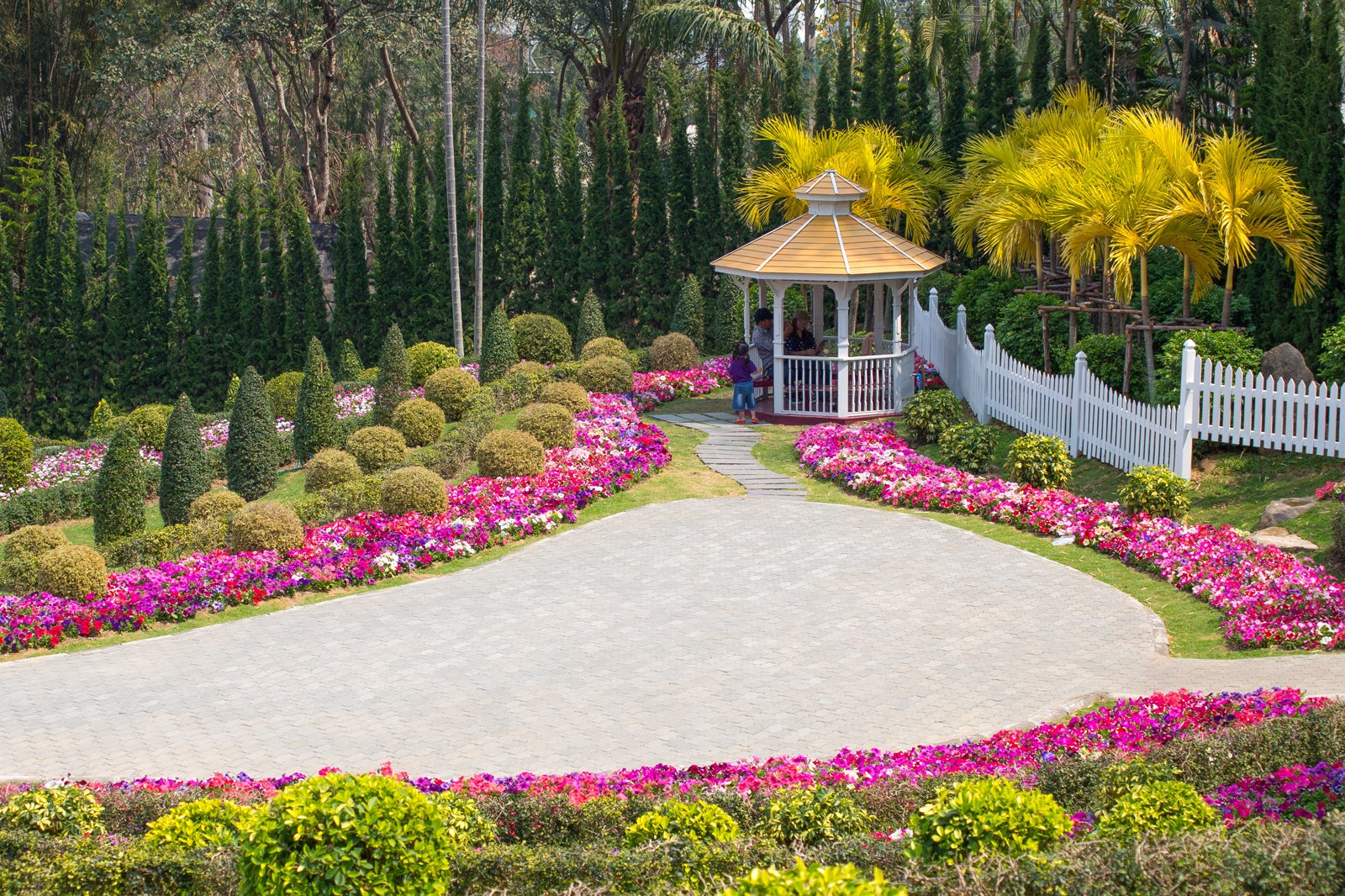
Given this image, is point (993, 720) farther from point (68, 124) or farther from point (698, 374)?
point (68, 124)

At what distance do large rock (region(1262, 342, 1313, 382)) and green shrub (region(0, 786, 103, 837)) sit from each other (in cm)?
1291

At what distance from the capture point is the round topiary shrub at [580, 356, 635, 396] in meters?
20.9

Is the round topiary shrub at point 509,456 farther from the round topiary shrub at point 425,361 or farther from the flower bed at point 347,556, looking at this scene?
the round topiary shrub at point 425,361

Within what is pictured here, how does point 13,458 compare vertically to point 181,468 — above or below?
below

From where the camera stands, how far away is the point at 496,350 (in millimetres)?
22812

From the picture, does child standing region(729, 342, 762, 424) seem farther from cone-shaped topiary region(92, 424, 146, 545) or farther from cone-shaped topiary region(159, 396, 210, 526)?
cone-shaped topiary region(92, 424, 146, 545)

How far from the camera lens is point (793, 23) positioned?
4578cm

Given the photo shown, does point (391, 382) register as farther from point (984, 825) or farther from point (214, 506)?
point (984, 825)

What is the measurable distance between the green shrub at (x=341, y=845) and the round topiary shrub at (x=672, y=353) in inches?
685

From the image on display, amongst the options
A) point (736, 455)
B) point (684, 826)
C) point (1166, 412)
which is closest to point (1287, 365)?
point (1166, 412)

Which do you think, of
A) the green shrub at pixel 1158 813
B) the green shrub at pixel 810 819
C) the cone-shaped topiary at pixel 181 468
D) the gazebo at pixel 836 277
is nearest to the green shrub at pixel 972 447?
the gazebo at pixel 836 277

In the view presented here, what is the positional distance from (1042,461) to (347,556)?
7.83 metres

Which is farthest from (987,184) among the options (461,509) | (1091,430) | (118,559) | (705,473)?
(118,559)

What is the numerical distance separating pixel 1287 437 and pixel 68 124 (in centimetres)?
3395
